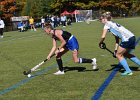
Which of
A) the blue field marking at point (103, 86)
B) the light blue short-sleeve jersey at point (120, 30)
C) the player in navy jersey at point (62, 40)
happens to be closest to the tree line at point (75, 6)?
the player in navy jersey at point (62, 40)

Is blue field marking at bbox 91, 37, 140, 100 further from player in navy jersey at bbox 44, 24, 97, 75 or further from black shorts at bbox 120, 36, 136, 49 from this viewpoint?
player in navy jersey at bbox 44, 24, 97, 75

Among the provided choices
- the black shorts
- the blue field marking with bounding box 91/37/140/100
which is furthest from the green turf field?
the black shorts

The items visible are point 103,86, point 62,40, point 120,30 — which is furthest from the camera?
point 62,40

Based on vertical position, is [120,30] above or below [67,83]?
above

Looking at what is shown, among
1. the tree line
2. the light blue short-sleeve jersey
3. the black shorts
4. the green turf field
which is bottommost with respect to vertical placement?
the tree line

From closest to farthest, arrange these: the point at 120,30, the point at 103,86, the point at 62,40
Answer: the point at 103,86, the point at 120,30, the point at 62,40

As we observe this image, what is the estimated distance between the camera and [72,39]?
12.1 metres

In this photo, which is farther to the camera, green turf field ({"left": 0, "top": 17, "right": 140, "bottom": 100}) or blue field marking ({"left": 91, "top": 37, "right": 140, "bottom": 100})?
green turf field ({"left": 0, "top": 17, "right": 140, "bottom": 100})

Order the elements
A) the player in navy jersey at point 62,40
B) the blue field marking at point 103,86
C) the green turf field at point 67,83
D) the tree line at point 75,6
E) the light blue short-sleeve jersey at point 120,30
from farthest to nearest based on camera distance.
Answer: the tree line at point 75,6 → the player in navy jersey at point 62,40 → the light blue short-sleeve jersey at point 120,30 → the green turf field at point 67,83 → the blue field marking at point 103,86

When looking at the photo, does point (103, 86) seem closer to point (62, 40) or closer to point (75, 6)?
point (62, 40)

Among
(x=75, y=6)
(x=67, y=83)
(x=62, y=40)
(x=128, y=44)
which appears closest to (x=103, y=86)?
(x=67, y=83)

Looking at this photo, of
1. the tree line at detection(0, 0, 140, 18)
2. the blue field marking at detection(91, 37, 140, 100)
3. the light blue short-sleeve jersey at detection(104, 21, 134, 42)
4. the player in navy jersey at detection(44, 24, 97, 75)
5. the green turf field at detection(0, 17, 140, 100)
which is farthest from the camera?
the tree line at detection(0, 0, 140, 18)

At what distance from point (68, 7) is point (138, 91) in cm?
8504

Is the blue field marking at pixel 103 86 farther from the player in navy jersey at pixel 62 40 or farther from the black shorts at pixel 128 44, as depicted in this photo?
the player in navy jersey at pixel 62 40
